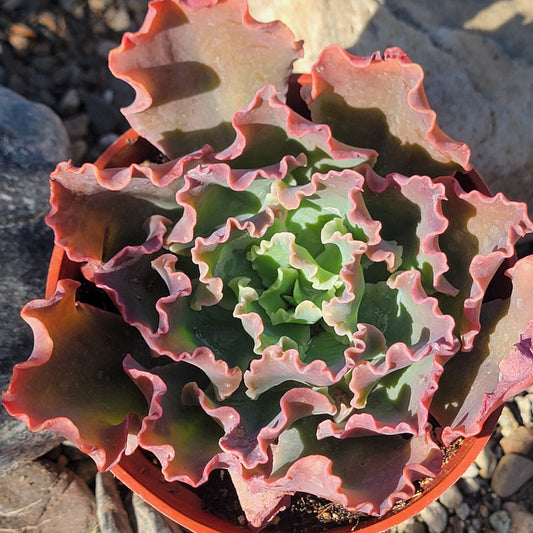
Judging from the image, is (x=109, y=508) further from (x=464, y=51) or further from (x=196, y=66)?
(x=464, y=51)

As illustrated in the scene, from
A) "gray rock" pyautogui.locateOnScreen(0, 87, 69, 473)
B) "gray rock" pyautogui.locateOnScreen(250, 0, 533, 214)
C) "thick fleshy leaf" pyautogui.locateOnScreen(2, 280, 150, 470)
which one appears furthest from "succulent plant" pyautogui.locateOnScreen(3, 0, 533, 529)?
"gray rock" pyautogui.locateOnScreen(250, 0, 533, 214)

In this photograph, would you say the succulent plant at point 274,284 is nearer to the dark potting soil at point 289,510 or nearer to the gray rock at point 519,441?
the dark potting soil at point 289,510

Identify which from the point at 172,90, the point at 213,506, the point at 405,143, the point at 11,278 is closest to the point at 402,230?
the point at 405,143

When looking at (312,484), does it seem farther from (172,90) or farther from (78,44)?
(78,44)

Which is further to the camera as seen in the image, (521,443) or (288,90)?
(521,443)

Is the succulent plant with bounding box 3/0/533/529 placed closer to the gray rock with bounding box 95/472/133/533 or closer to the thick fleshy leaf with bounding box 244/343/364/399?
the thick fleshy leaf with bounding box 244/343/364/399

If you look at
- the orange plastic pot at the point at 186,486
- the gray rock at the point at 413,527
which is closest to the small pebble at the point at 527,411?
the gray rock at the point at 413,527

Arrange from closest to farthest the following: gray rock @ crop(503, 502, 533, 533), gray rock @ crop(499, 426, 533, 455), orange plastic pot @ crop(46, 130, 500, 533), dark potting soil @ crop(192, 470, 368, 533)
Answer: orange plastic pot @ crop(46, 130, 500, 533)
dark potting soil @ crop(192, 470, 368, 533)
gray rock @ crop(503, 502, 533, 533)
gray rock @ crop(499, 426, 533, 455)
